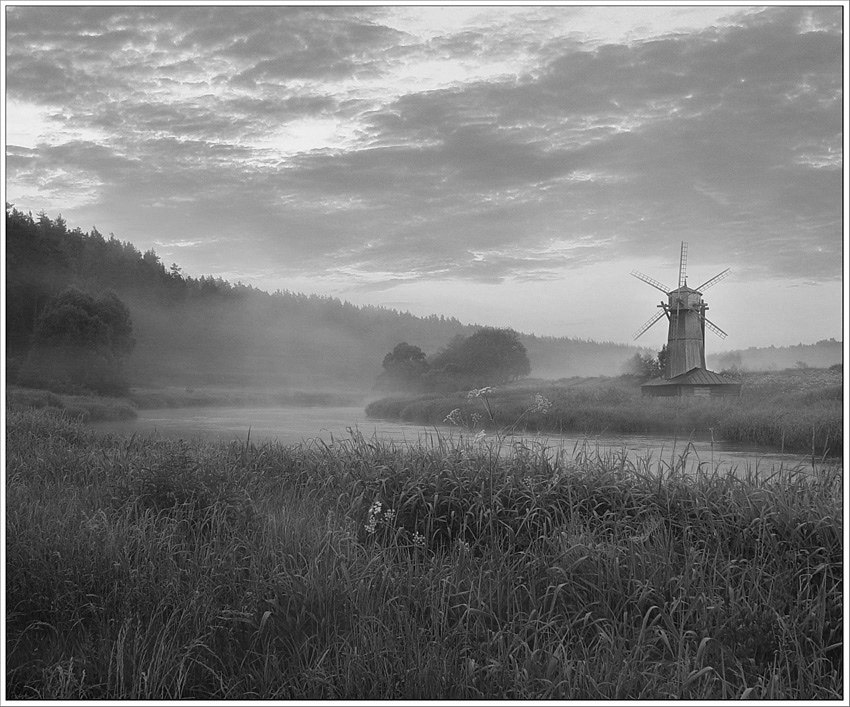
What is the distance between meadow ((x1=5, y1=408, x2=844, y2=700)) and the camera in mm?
2891

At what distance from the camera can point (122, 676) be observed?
2.81 metres

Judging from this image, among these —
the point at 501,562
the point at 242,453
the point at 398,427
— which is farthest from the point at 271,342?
the point at 501,562

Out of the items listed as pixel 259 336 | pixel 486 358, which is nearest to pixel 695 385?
pixel 486 358

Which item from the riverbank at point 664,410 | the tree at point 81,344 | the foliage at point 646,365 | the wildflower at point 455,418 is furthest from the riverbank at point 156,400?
the foliage at point 646,365

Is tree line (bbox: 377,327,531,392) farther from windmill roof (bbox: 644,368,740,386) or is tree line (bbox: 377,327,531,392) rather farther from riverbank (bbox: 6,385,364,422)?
windmill roof (bbox: 644,368,740,386)

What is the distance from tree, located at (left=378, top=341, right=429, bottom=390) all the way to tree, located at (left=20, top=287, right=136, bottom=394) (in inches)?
119

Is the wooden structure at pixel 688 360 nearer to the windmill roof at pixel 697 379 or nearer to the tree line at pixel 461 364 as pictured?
the windmill roof at pixel 697 379

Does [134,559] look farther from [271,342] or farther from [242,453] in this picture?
[271,342]

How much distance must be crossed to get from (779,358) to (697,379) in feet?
4.42

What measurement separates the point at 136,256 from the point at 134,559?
15.0ft

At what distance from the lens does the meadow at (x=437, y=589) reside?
289cm

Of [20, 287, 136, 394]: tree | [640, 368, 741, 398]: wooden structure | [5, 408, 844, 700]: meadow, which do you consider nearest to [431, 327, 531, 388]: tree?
[640, 368, 741, 398]: wooden structure

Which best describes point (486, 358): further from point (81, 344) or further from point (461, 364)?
point (81, 344)

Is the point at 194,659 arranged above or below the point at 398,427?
below
